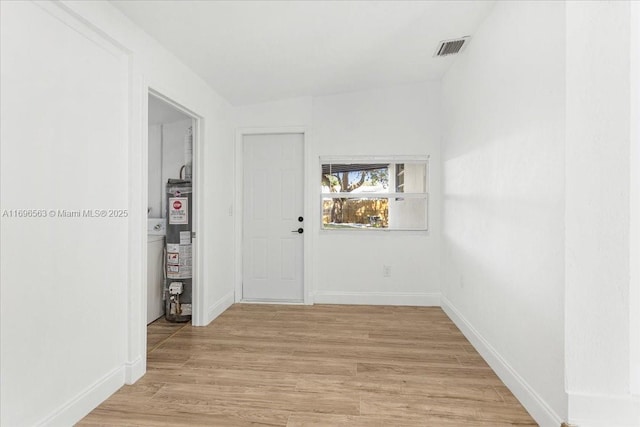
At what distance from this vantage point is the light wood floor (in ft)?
6.50

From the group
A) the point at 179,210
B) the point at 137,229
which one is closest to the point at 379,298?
the point at 179,210

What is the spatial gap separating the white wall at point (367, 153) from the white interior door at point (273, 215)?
0.61 ft

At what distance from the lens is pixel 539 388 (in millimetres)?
1930

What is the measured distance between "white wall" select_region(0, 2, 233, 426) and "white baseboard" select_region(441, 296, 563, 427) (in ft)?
8.27

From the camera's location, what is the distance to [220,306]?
12.8ft

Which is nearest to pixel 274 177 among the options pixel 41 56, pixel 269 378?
pixel 269 378

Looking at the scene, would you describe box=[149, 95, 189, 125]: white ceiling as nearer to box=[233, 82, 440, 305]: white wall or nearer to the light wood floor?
box=[233, 82, 440, 305]: white wall

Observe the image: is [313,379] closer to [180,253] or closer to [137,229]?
[137,229]

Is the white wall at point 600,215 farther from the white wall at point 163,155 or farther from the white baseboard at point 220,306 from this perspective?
the white wall at point 163,155

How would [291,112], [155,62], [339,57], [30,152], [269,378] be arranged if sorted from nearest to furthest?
[30,152]
[269,378]
[155,62]
[339,57]
[291,112]

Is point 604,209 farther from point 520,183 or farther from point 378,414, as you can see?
point 378,414

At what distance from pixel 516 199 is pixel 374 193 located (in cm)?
219

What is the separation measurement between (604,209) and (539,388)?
3.41ft

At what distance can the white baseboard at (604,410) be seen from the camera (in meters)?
1.68
